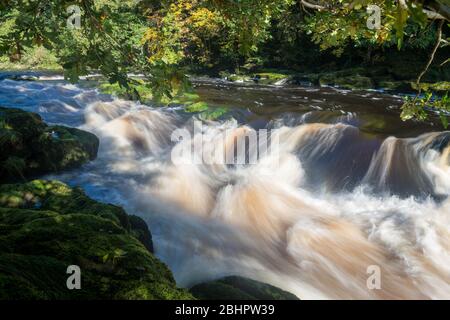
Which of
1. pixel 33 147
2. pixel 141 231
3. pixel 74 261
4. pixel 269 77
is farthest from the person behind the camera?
pixel 269 77

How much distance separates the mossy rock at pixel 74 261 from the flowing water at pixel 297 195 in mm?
2355

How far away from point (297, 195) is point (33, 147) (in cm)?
615

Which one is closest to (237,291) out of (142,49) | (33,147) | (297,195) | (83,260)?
(83,260)

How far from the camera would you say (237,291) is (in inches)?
152

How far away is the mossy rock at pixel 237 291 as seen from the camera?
3.83m

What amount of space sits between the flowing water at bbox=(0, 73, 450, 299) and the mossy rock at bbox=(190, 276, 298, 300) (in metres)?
1.35

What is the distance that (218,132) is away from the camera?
1228 cm

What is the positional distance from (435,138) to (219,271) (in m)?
6.79

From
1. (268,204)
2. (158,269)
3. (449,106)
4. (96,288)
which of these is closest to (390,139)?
(268,204)

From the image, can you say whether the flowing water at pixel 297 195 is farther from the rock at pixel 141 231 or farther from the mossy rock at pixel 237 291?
the mossy rock at pixel 237 291

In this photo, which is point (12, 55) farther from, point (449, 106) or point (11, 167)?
point (11, 167)

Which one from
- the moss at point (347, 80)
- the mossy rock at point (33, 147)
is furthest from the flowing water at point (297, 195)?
the moss at point (347, 80)

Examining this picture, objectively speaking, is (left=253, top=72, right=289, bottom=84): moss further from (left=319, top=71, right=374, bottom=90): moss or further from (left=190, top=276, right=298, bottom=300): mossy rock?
(left=190, top=276, right=298, bottom=300): mossy rock

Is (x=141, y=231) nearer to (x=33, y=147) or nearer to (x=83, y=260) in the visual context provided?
(x=83, y=260)
